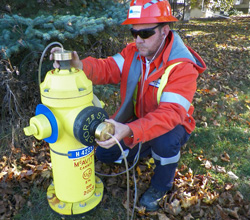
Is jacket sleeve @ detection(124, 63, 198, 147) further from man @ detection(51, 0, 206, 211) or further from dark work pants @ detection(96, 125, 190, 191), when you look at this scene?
dark work pants @ detection(96, 125, 190, 191)

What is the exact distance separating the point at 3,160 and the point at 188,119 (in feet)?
6.98

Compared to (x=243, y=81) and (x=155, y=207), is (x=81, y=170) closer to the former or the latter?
(x=155, y=207)

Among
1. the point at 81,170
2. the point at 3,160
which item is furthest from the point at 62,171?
the point at 3,160

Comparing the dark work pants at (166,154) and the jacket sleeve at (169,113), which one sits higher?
the jacket sleeve at (169,113)

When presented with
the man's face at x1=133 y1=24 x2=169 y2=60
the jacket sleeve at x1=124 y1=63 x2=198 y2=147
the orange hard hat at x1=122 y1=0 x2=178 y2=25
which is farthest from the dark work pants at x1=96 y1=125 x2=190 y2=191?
the orange hard hat at x1=122 y1=0 x2=178 y2=25

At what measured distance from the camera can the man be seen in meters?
2.05

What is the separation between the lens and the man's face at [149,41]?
7.70 ft

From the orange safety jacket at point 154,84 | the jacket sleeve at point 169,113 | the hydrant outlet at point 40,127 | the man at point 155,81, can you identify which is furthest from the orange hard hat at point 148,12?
the hydrant outlet at point 40,127

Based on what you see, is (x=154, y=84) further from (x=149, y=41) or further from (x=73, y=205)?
(x=73, y=205)

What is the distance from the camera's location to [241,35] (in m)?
10.8

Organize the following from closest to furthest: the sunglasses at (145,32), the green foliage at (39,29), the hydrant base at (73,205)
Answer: the hydrant base at (73,205), the sunglasses at (145,32), the green foliage at (39,29)

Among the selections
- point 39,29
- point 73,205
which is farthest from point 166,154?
point 39,29

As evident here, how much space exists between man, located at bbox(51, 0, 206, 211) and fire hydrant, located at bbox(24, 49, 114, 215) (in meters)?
0.29

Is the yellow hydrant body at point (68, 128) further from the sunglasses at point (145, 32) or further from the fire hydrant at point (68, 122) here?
the sunglasses at point (145, 32)
